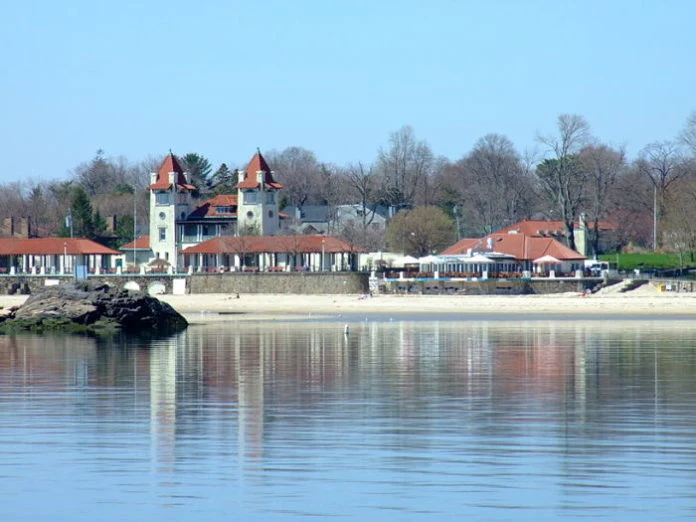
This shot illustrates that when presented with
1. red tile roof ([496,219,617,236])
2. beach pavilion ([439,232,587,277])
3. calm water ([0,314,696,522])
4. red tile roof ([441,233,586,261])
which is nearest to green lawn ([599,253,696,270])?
red tile roof ([441,233,586,261])

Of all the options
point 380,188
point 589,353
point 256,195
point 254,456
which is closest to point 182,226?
point 256,195

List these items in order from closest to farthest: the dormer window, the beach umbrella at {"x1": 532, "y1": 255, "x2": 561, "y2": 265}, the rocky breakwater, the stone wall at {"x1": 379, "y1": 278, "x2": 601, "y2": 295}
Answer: the rocky breakwater → the stone wall at {"x1": 379, "y1": 278, "x2": 601, "y2": 295} → the beach umbrella at {"x1": 532, "y1": 255, "x2": 561, "y2": 265} → the dormer window

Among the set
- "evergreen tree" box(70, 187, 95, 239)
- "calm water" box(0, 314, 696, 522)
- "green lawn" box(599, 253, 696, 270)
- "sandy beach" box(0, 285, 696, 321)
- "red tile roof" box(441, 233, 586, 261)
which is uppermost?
"evergreen tree" box(70, 187, 95, 239)

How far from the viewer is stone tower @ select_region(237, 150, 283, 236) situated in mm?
103188

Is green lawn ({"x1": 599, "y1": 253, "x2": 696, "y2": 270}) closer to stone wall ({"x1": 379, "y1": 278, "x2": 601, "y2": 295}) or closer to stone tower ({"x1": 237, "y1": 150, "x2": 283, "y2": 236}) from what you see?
stone wall ({"x1": 379, "y1": 278, "x2": 601, "y2": 295})

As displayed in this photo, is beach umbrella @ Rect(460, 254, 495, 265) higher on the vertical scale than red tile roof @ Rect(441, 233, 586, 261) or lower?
lower

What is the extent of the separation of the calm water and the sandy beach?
29216 millimetres

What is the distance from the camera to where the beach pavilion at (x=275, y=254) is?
93.0 m

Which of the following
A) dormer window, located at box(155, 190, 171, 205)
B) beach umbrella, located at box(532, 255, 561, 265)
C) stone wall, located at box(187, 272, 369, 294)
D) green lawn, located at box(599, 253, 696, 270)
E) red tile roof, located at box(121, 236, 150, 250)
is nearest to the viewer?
beach umbrella, located at box(532, 255, 561, 265)

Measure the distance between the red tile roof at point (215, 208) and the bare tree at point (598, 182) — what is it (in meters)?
27.2

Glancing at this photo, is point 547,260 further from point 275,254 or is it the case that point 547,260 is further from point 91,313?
point 91,313

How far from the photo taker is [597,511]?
1498 cm

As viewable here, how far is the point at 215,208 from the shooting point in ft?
349

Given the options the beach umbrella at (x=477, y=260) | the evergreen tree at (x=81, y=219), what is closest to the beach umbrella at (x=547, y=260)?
the beach umbrella at (x=477, y=260)
